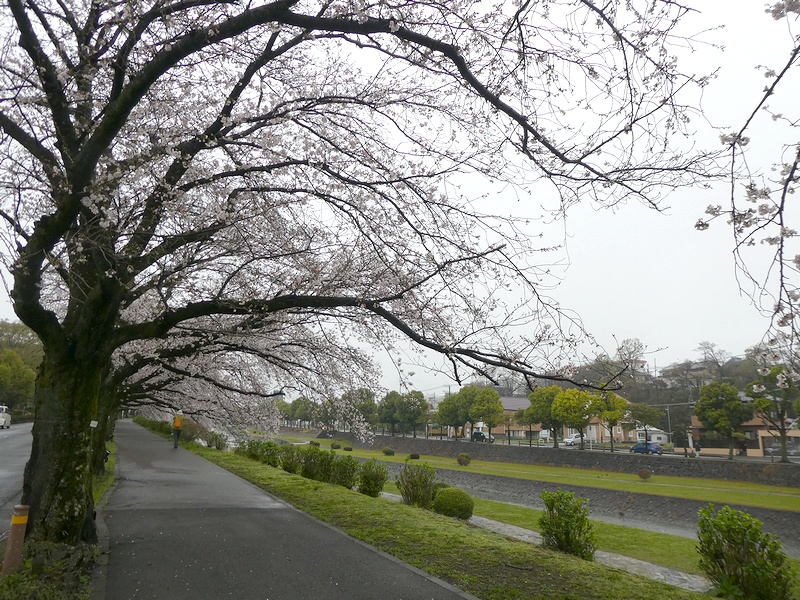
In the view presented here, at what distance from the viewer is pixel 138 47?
564 centimetres

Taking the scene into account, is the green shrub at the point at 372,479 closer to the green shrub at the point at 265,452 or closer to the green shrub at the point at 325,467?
the green shrub at the point at 325,467

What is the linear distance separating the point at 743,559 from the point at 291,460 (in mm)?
13289

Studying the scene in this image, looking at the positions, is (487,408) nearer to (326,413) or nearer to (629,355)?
(326,413)

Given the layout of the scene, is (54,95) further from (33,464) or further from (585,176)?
(585,176)

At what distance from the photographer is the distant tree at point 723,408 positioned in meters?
28.8

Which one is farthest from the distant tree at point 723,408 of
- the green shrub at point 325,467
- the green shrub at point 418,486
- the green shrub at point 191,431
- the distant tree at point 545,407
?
the green shrub at point 191,431

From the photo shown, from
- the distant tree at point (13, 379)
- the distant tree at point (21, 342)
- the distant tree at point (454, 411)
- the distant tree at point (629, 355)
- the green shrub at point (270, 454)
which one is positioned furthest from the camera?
the distant tree at point (21, 342)

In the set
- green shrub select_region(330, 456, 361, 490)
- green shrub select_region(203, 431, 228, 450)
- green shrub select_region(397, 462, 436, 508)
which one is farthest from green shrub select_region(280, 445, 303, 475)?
green shrub select_region(203, 431, 228, 450)

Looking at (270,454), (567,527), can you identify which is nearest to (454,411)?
(270,454)

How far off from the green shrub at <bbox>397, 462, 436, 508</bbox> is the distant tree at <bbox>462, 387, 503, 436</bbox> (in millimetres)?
34370

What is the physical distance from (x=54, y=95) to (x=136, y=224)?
6.11 ft

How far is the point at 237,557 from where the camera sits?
6809 mm

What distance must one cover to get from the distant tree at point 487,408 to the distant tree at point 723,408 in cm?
1899

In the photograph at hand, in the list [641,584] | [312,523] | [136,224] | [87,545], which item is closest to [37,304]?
[136,224]
